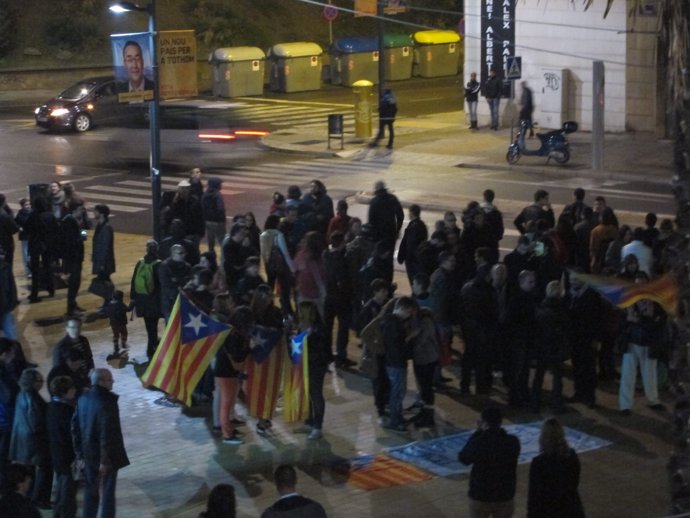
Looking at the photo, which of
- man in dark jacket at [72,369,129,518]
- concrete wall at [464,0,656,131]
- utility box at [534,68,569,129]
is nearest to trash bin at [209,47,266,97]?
concrete wall at [464,0,656,131]

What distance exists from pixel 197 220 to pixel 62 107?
20867 mm

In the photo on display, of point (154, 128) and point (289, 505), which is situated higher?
point (154, 128)

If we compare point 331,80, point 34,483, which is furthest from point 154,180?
point 331,80

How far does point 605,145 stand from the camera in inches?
1296

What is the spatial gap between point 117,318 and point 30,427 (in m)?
5.09

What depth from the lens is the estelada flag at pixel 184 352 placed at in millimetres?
12828

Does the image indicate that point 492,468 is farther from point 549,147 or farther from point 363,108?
point 363,108

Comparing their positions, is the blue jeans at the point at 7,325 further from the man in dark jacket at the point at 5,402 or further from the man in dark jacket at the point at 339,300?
the man in dark jacket at the point at 5,402

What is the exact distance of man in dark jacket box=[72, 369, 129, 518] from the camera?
33.2ft

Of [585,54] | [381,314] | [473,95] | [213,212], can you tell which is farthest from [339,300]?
[473,95]

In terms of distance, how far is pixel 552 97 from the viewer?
3559cm

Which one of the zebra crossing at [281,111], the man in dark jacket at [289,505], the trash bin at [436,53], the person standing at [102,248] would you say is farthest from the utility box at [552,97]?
the man in dark jacket at [289,505]

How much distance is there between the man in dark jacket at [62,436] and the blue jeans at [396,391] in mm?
3494

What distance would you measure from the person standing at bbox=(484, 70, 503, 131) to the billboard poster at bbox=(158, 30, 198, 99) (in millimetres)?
16691
